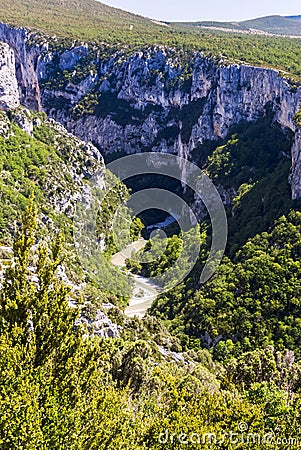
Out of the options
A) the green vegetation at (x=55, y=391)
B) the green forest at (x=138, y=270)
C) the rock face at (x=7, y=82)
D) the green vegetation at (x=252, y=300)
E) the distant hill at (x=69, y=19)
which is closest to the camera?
the green vegetation at (x=55, y=391)

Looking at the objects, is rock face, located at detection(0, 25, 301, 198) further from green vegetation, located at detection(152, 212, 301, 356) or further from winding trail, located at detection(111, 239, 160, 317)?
green vegetation, located at detection(152, 212, 301, 356)

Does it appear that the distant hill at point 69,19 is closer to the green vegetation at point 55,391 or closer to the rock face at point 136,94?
the rock face at point 136,94

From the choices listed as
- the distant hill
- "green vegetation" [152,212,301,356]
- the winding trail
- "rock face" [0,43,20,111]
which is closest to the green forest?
"green vegetation" [152,212,301,356]

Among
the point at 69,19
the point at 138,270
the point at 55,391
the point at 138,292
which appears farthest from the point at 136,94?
the point at 55,391

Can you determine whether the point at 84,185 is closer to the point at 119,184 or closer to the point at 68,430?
the point at 119,184

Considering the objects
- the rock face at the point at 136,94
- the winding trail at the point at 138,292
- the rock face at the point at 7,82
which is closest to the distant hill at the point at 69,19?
the rock face at the point at 136,94
